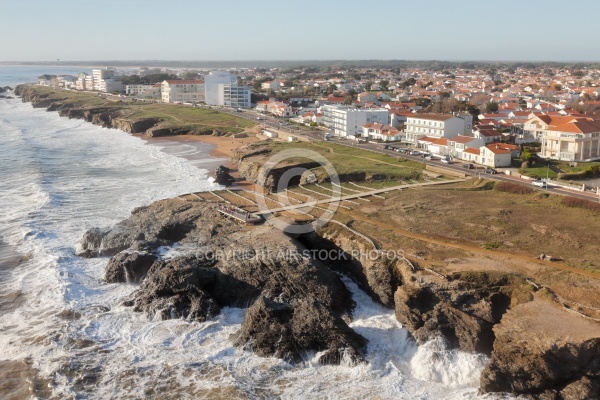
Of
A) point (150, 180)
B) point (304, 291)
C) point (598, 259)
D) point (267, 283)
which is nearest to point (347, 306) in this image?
point (304, 291)

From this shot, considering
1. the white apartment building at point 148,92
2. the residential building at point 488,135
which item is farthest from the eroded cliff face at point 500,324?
the white apartment building at point 148,92

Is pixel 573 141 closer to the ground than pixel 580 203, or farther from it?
farther from it

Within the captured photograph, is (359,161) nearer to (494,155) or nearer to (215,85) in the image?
(494,155)

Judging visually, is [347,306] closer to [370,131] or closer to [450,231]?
[450,231]

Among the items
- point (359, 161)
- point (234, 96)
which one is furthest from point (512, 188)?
point (234, 96)

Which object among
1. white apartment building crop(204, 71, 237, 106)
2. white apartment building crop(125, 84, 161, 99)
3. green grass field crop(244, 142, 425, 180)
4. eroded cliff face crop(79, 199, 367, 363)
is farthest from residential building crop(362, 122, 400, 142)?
white apartment building crop(125, 84, 161, 99)

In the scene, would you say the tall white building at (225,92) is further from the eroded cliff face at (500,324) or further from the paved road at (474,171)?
the eroded cliff face at (500,324)

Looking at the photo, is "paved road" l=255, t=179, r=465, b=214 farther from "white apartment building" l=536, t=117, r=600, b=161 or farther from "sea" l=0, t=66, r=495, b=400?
"white apartment building" l=536, t=117, r=600, b=161

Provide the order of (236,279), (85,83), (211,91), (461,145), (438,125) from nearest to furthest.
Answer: (236,279)
(461,145)
(438,125)
(211,91)
(85,83)
